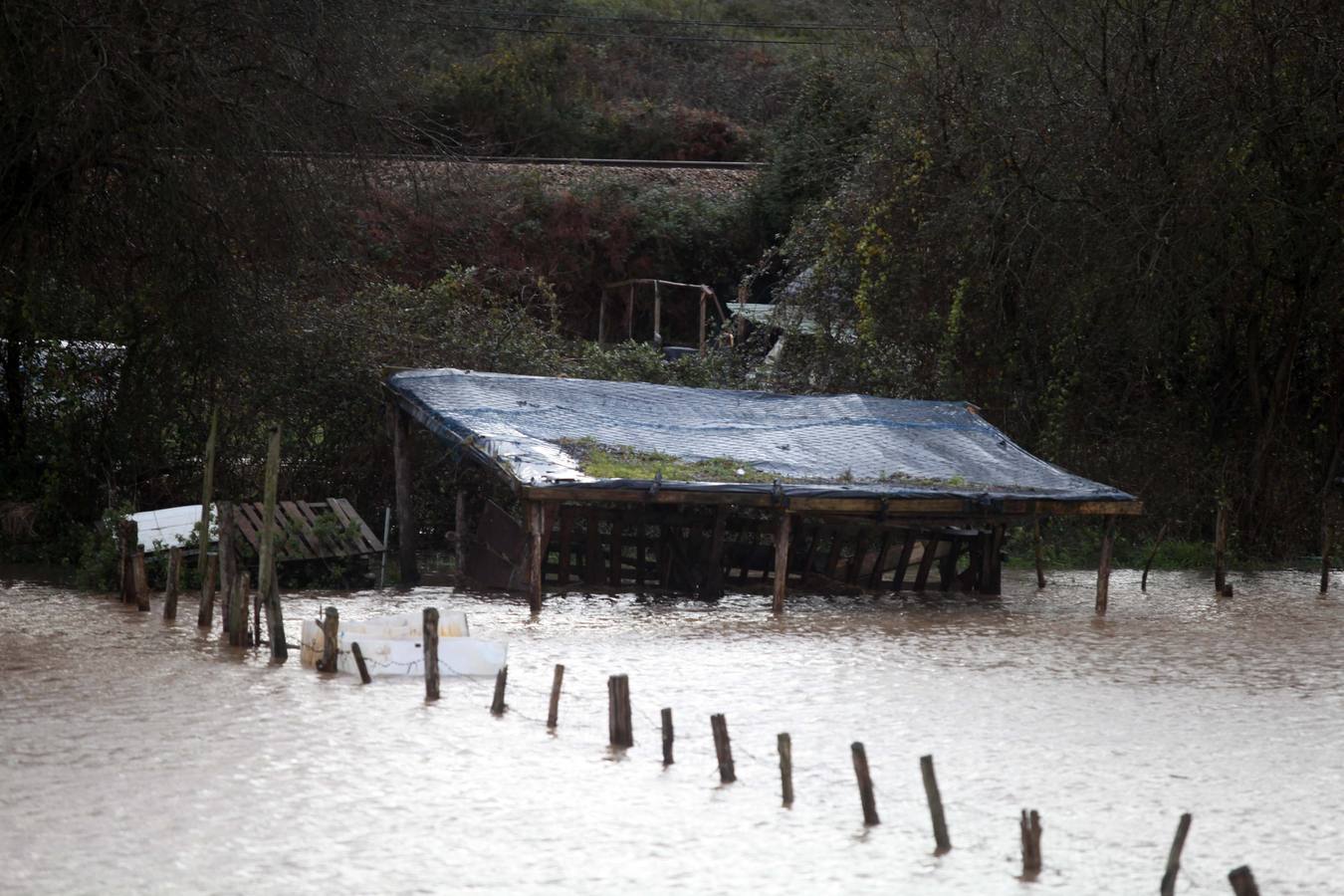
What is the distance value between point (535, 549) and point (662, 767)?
189 inches

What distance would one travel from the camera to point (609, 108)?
120ft

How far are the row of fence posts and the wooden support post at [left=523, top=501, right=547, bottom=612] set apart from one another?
2.56 meters

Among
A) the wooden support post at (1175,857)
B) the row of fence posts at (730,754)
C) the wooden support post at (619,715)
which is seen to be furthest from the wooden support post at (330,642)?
the wooden support post at (1175,857)

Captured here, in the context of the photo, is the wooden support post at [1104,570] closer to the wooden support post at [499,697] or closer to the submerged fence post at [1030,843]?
the wooden support post at [499,697]

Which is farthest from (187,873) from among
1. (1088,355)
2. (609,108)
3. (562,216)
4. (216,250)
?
(609,108)

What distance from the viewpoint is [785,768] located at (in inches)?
290

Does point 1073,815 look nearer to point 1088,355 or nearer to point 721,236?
point 1088,355

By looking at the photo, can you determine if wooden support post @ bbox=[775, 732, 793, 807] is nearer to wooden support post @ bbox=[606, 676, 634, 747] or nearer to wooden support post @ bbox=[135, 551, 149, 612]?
wooden support post @ bbox=[606, 676, 634, 747]

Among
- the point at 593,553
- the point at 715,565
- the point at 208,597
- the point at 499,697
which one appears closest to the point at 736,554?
the point at 715,565

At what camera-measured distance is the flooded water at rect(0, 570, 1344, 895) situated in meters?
6.60

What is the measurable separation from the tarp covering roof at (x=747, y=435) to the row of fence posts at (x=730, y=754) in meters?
2.86

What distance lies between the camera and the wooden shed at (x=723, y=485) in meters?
13.2

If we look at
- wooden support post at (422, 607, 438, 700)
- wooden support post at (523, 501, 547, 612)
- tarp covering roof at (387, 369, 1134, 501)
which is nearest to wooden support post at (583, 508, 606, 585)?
tarp covering roof at (387, 369, 1134, 501)

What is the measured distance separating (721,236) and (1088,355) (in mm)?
12244
